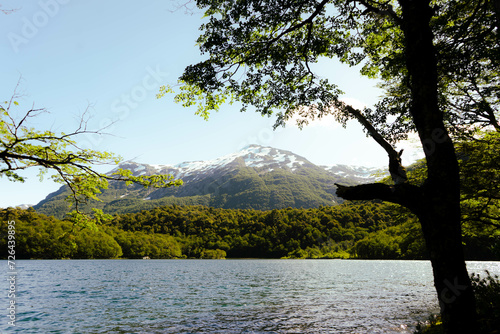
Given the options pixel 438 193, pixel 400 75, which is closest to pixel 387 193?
pixel 438 193

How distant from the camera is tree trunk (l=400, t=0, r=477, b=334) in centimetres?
593

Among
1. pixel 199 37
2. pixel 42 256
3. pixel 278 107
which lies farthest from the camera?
pixel 42 256

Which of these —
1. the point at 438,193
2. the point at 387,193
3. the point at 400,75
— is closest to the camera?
the point at 438,193

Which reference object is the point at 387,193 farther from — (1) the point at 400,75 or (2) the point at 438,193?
(1) the point at 400,75

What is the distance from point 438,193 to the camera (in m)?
6.34

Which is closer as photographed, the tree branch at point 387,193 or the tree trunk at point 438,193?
the tree trunk at point 438,193

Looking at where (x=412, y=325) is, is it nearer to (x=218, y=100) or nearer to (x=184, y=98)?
(x=218, y=100)

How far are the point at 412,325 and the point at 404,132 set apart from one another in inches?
447

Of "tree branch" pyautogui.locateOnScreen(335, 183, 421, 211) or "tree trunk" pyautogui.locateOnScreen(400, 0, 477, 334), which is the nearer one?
"tree trunk" pyautogui.locateOnScreen(400, 0, 477, 334)

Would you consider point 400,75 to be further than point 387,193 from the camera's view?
Yes

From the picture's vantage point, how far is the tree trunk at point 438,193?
593cm

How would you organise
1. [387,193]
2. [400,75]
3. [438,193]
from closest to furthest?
[438,193] → [387,193] → [400,75]

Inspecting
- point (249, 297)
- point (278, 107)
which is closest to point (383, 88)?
point (278, 107)

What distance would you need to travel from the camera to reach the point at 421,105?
6977 millimetres
